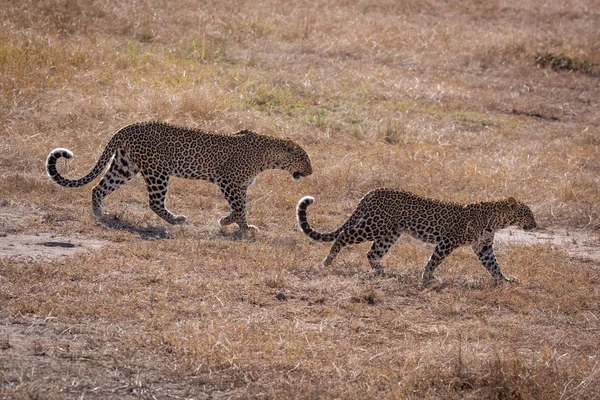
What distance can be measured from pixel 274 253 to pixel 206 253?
31.3 inches

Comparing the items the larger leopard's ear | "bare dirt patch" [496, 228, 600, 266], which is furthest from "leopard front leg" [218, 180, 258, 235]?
"bare dirt patch" [496, 228, 600, 266]

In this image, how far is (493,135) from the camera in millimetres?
17484

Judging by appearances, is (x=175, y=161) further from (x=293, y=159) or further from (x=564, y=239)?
(x=564, y=239)

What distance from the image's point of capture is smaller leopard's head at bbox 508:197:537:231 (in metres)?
10.8

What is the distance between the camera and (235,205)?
11.7 meters

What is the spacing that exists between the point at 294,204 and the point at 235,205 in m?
1.39

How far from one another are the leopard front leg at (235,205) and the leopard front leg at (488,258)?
113 inches

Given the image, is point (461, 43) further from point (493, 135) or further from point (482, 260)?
point (482, 260)

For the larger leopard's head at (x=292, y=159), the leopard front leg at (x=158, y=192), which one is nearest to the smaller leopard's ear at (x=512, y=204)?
the larger leopard's head at (x=292, y=159)

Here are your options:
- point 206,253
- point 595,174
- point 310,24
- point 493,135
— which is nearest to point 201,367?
point 206,253

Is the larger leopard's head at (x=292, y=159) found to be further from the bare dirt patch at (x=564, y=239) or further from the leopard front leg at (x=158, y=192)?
the bare dirt patch at (x=564, y=239)

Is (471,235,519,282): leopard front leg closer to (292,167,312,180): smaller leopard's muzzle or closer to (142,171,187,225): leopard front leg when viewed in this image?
(292,167,312,180): smaller leopard's muzzle

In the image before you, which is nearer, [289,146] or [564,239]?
[289,146]

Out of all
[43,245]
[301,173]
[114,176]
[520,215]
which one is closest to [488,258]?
[520,215]
